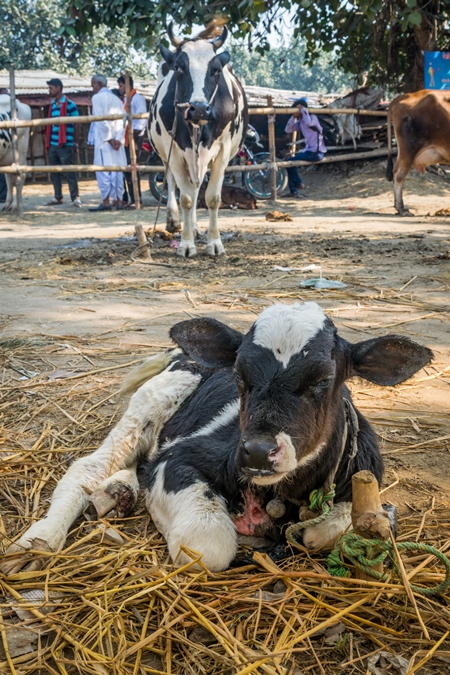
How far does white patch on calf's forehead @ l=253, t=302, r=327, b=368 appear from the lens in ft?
8.62

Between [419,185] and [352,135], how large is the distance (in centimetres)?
303

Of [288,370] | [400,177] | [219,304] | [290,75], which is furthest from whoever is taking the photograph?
[290,75]

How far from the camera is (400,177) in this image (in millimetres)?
14195

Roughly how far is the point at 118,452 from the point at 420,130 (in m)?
12.2

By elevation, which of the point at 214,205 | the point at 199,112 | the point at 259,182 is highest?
the point at 199,112

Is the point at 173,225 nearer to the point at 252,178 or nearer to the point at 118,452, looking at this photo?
the point at 252,178

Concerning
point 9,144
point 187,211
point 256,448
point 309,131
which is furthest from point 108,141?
point 256,448

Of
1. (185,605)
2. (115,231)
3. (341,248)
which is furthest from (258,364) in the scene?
(115,231)

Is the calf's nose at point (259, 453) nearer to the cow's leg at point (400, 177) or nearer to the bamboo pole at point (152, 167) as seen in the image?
the cow's leg at point (400, 177)

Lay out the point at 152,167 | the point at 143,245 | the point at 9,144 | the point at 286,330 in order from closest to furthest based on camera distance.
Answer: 1. the point at 286,330
2. the point at 143,245
3. the point at 152,167
4. the point at 9,144

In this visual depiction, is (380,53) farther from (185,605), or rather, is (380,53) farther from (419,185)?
(185,605)

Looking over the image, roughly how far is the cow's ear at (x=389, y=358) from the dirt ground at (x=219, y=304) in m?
0.63

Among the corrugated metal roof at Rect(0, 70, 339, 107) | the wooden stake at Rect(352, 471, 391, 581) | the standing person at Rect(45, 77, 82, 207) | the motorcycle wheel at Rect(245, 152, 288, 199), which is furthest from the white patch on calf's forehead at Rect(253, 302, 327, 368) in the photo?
the corrugated metal roof at Rect(0, 70, 339, 107)

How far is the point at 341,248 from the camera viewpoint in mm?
9898
